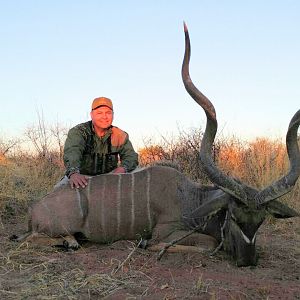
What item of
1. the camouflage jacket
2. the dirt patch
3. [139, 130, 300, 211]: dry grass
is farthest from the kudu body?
[139, 130, 300, 211]: dry grass

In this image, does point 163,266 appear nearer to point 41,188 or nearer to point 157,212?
point 157,212

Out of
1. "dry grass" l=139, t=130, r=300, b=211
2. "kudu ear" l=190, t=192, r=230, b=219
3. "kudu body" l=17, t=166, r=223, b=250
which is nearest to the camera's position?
"kudu ear" l=190, t=192, r=230, b=219

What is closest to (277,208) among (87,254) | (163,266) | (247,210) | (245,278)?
(247,210)

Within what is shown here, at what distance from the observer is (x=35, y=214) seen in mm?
4043

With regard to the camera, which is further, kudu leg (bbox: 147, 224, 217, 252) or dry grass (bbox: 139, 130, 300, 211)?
dry grass (bbox: 139, 130, 300, 211)

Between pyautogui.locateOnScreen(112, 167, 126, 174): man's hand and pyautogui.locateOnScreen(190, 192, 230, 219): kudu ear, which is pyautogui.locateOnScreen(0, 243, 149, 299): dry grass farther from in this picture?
pyautogui.locateOnScreen(112, 167, 126, 174): man's hand

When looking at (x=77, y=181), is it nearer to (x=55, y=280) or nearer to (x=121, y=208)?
(x=121, y=208)

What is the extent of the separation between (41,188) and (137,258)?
3.35 meters

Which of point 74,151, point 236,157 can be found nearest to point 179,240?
point 74,151

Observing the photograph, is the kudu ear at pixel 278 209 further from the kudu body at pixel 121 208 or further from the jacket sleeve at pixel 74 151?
the jacket sleeve at pixel 74 151

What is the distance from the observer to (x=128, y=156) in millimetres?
4738

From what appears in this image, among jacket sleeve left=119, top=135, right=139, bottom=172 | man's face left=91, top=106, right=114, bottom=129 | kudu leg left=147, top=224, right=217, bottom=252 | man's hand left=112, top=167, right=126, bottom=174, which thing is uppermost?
man's face left=91, top=106, right=114, bottom=129

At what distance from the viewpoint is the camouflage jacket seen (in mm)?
4395

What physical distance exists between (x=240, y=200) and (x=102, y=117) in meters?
1.68
